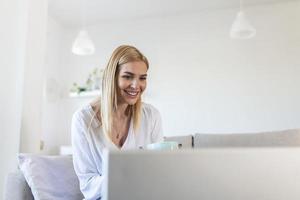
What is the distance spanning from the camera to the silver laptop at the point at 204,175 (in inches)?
12.6

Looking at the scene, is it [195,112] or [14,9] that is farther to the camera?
[195,112]

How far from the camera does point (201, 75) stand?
3428mm

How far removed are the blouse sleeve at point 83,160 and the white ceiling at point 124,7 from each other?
2437 millimetres

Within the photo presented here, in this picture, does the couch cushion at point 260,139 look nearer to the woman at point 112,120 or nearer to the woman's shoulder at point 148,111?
the woman's shoulder at point 148,111

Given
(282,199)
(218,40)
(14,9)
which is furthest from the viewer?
(218,40)

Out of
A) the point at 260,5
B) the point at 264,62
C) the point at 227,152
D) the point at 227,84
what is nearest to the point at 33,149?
the point at 227,152

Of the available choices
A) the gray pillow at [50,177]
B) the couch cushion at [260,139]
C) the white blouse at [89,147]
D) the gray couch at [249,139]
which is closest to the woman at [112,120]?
the white blouse at [89,147]

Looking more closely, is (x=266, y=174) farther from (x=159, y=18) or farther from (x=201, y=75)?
(x=159, y=18)

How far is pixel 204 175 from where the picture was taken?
325mm

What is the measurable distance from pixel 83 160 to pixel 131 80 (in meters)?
0.35

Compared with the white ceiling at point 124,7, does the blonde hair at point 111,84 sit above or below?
below

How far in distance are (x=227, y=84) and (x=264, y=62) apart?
448 millimetres

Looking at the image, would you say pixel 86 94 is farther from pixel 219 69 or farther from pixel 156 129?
pixel 156 129

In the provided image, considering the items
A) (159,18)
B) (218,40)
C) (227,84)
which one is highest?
(159,18)
